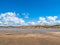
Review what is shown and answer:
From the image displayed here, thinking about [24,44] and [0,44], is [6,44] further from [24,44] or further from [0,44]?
[24,44]

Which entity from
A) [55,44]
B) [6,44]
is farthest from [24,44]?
[55,44]

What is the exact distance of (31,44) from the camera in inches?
559

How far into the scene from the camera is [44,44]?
14.2 m

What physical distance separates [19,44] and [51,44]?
2.91m

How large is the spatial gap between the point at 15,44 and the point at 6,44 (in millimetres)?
799

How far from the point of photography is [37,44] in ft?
46.9

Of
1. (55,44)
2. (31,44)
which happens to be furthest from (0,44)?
(55,44)

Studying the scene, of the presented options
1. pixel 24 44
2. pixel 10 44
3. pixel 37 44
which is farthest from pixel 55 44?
pixel 10 44

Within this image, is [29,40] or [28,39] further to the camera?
[28,39]

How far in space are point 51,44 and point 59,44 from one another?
2.35 ft

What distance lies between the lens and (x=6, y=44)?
14.0m

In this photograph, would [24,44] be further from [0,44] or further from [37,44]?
[0,44]

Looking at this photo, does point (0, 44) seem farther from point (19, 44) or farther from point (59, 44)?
point (59, 44)

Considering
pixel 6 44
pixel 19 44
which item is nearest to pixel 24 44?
pixel 19 44
